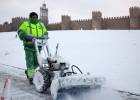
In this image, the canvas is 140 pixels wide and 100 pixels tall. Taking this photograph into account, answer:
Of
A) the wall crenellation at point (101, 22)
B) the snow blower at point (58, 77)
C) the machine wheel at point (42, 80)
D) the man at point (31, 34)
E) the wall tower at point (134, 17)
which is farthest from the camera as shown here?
the wall crenellation at point (101, 22)

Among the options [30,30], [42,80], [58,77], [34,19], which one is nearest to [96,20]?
[34,19]

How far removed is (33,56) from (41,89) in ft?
4.30

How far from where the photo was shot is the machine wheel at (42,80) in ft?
19.4

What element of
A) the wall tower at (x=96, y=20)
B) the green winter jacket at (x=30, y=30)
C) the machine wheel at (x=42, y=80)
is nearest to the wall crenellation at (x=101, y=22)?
the wall tower at (x=96, y=20)

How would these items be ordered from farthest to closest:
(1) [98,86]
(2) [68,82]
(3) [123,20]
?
1. (3) [123,20]
2. (1) [98,86]
3. (2) [68,82]

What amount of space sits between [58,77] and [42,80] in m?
0.77

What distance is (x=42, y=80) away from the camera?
5984mm

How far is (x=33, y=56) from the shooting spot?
23.4ft

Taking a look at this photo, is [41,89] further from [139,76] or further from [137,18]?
[137,18]

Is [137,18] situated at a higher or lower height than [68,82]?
higher

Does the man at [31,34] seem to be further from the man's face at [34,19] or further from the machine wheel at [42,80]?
the machine wheel at [42,80]

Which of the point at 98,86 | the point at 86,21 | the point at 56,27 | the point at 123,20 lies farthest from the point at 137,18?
the point at 98,86

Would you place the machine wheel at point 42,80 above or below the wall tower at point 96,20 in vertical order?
below

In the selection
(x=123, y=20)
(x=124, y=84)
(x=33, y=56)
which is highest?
(x=123, y=20)
